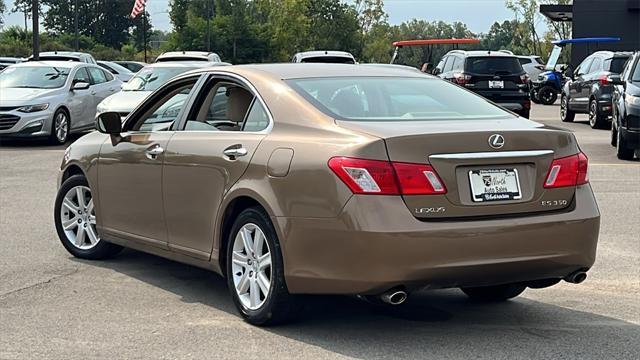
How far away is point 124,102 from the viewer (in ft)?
58.1

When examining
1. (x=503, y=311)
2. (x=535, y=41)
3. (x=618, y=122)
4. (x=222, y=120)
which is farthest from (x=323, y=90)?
(x=535, y=41)

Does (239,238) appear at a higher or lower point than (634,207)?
higher

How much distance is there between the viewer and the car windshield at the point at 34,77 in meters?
19.3

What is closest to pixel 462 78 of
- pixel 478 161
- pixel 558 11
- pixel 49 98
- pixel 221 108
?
pixel 49 98

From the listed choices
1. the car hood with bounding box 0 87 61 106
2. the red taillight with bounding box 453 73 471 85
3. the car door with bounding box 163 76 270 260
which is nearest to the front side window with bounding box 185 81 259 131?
the car door with bounding box 163 76 270 260

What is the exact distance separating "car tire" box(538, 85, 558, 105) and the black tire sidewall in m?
29.0

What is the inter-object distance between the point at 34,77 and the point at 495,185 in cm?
1564

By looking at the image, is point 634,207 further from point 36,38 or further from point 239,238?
point 36,38

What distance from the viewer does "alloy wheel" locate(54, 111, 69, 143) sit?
18703 mm

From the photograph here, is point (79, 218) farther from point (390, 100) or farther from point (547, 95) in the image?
point (547, 95)

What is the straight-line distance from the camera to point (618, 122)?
16172 mm

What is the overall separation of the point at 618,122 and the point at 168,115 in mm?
10756

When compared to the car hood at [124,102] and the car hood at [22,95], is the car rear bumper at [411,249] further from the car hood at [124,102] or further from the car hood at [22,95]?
the car hood at [22,95]

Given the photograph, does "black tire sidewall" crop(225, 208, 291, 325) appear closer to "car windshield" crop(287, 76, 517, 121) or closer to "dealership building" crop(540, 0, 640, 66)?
"car windshield" crop(287, 76, 517, 121)
